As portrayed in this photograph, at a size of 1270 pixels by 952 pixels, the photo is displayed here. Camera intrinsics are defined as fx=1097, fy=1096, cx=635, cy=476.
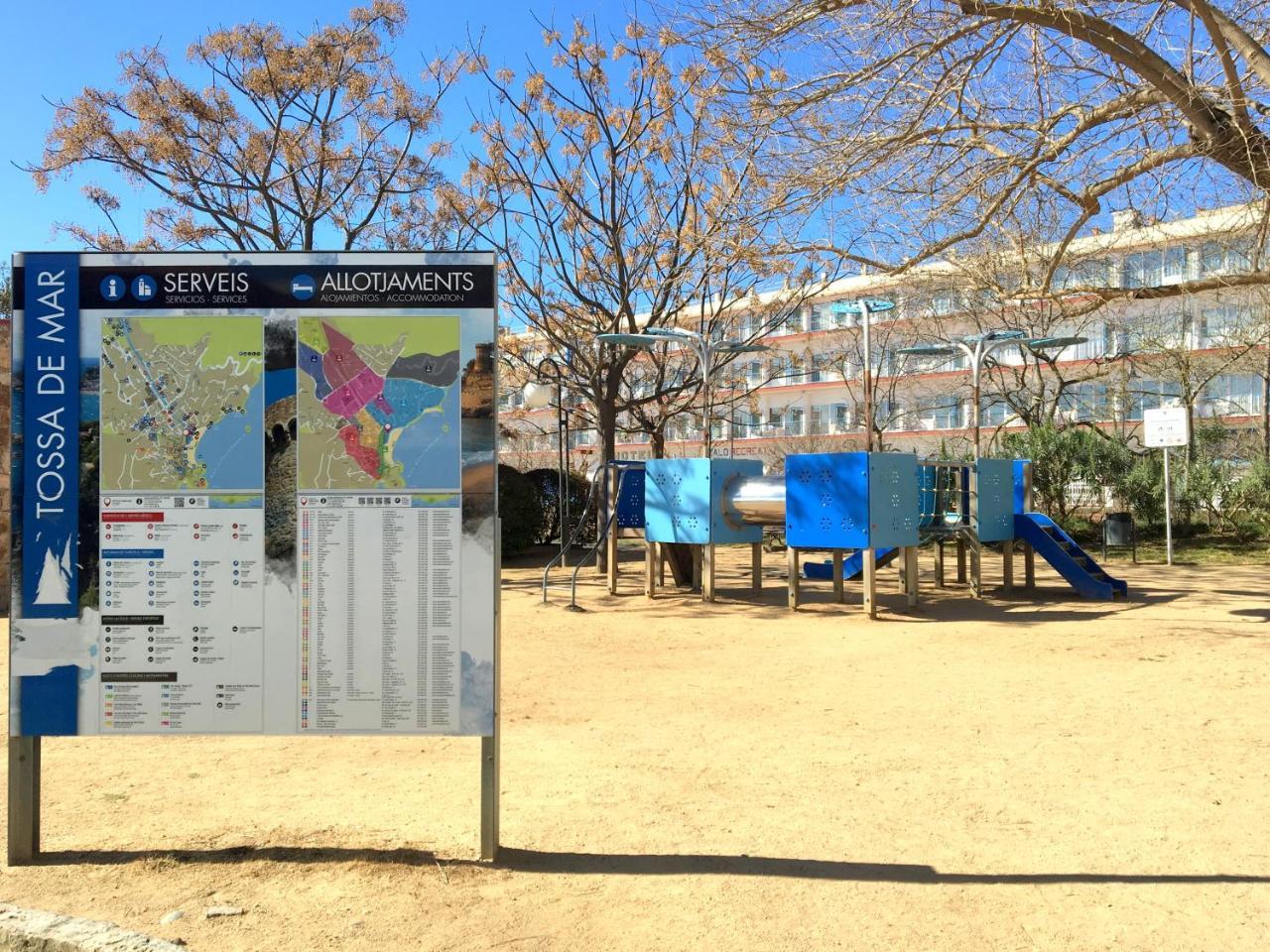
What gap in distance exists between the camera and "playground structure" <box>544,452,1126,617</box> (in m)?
11.7

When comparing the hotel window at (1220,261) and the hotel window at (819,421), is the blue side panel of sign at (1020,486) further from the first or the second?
the hotel window at (819,421)

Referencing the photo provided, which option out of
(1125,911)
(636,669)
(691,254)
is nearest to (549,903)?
(1125,911)

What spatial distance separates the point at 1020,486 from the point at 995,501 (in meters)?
2.18

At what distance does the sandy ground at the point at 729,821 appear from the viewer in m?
3.33

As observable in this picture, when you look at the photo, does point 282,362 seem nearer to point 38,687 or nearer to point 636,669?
point 38,687

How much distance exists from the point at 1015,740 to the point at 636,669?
3.27 m

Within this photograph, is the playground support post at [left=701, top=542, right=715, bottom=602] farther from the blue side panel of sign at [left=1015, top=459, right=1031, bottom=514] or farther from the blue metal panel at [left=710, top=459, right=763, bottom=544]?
the blue side panel of sign at [left=1015, top=459, right=1031, bottom=514]

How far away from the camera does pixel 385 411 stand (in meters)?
3.84

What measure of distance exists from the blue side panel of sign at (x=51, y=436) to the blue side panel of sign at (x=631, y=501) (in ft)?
38.8

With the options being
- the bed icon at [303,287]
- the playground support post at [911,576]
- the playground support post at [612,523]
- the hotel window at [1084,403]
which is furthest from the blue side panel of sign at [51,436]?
the hotel window at [1084,403]

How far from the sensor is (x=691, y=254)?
59.8ft

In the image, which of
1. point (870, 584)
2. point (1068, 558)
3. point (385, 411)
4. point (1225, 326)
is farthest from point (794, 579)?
point (1225, 326)

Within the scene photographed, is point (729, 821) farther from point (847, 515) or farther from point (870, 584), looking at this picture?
point (847, 515)

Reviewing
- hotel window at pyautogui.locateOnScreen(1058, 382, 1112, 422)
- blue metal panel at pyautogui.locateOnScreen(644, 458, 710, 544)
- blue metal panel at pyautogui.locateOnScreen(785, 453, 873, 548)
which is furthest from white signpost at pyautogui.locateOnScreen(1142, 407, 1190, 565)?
hotel window at pyautogui.locateOnScreen(1058, 382, 1112, 422)
